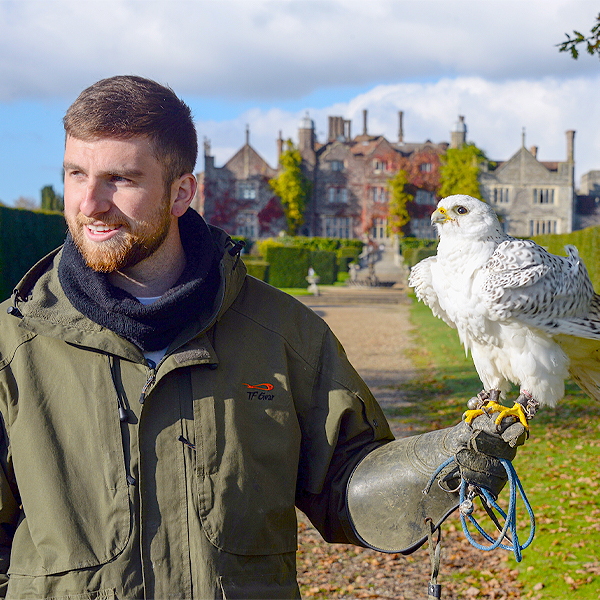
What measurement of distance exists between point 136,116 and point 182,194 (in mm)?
313

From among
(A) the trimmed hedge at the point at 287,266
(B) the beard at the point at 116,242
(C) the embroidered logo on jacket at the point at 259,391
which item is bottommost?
(A) the trimmed hedge at the point at 287,266

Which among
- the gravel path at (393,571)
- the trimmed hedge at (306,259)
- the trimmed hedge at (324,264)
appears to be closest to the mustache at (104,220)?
the gravel path at (393,571)

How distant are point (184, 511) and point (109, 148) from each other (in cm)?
109

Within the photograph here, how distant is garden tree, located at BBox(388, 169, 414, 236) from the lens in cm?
4569

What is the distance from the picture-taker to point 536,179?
4603 centimetres

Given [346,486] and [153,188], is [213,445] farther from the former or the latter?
[153,188]

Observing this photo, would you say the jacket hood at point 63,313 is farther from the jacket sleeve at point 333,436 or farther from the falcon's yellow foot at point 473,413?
the falcon's yellow foot at point 473,413

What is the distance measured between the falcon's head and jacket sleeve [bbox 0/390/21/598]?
177 centimetres

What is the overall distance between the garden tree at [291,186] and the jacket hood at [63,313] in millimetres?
45010

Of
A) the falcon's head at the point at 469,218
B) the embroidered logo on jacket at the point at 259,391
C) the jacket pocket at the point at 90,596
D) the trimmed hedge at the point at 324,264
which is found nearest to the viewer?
the jacket pocket at the point at 90,596

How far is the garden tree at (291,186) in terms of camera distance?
46.4m

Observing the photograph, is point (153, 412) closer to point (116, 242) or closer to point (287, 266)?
point (116, 242)

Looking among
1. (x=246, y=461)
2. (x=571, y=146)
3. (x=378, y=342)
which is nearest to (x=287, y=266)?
(x=378, y=342)

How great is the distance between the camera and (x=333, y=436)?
2074 mm
